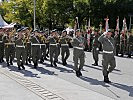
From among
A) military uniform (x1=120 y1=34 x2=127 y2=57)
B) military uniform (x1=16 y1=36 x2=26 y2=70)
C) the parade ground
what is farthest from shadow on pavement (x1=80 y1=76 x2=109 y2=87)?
military uniform (x1=120 y1=34 x2=127 y2=57)

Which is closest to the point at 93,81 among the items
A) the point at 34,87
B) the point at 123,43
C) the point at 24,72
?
the point at 34,87

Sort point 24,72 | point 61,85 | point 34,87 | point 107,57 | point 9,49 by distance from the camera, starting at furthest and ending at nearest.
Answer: point 9,49, point 24,72, point 107,57, point 61,85, point 34,87

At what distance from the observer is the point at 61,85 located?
37.9 ft

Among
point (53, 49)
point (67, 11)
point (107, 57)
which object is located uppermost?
point (67, 11)

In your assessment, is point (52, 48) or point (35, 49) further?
point (52, 48)

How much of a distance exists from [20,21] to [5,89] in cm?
3802

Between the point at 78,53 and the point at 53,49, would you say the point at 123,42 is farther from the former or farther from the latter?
the point at 78,53

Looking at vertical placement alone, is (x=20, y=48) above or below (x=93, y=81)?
above

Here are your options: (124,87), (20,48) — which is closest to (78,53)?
(124,87)

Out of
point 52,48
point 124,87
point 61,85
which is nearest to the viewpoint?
point 124,87

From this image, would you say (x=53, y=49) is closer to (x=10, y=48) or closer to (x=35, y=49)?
(x=35, y=49)

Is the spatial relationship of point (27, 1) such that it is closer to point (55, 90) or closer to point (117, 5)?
point (117, 5)

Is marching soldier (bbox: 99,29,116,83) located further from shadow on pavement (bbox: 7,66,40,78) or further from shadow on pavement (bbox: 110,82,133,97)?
shadow on pavement (bbox: 7,66,40,78)

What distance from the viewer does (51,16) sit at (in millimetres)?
44156
